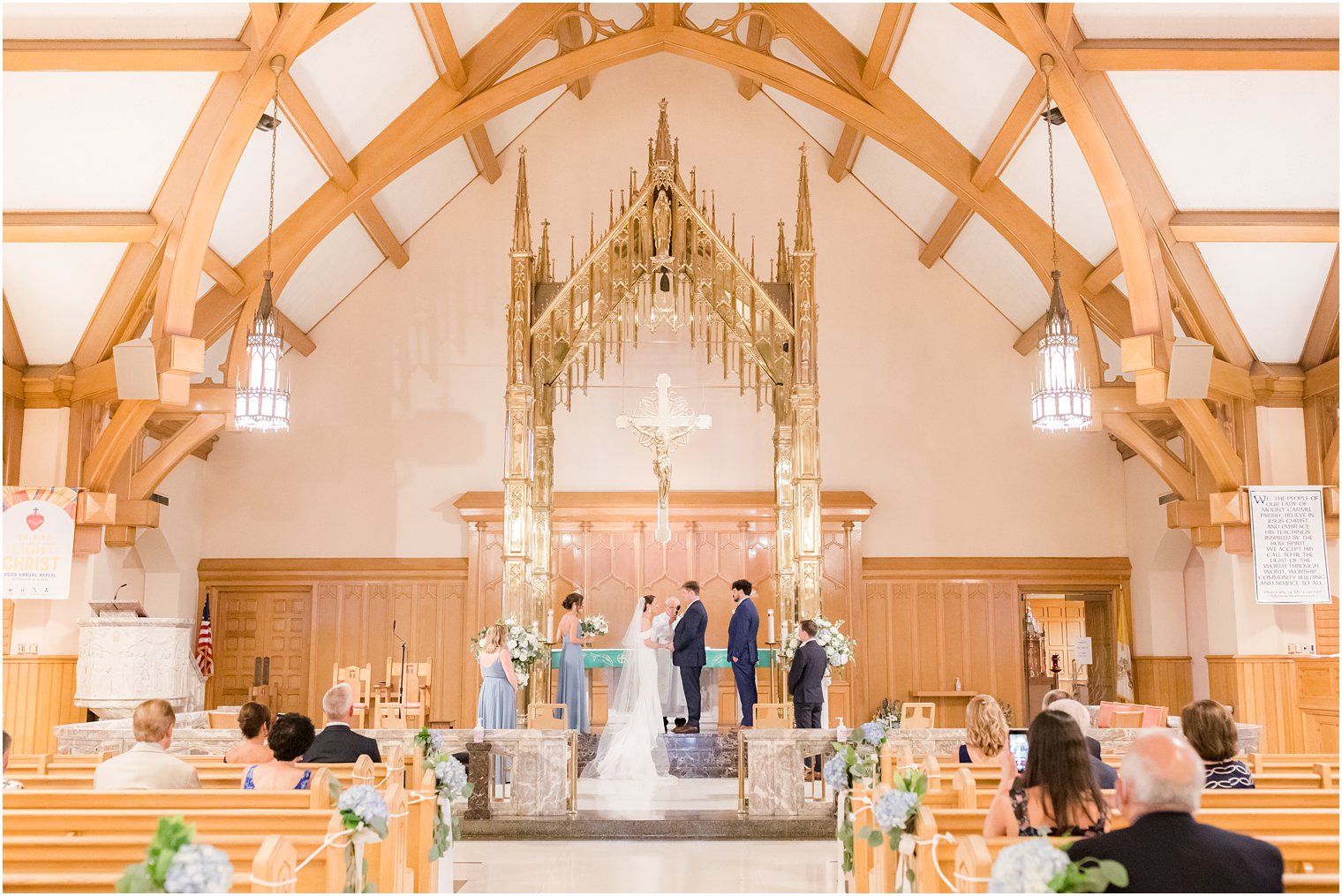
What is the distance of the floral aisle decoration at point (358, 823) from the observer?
13.5ft

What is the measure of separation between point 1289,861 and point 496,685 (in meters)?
7.57

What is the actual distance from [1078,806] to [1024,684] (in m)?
12.5

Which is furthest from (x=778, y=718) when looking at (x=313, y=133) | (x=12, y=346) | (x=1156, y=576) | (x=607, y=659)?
(x=12, y=346)

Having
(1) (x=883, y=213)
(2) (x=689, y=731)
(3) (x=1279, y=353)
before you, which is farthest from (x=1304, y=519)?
(1) (x=883, y=213)

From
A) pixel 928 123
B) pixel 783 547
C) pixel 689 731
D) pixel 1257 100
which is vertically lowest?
pixel 689 731

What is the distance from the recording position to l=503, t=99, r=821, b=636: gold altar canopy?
457 inches

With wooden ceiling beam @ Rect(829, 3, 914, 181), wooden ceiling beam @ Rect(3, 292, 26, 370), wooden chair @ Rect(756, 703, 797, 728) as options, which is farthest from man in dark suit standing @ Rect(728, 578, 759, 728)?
wooden ceiling beam @ Rect(3, 292, 26, 370)

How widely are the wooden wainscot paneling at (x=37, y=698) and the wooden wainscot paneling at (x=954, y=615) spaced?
9.36 metres

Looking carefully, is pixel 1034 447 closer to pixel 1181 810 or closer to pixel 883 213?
pixel 883 213

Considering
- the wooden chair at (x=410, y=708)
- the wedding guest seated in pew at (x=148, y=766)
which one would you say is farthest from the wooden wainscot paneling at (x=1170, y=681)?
the wedding guest seated in pew at (x=148, y=766)

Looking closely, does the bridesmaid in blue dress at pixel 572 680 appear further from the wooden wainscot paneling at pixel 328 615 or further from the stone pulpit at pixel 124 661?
the wooden wainscot paneling at pixel 328 615


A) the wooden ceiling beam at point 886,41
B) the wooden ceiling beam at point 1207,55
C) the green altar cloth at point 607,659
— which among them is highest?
the wooden ceiling beam at point 886,41

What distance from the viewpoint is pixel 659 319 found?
1209cm

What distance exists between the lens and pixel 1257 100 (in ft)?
29.3
